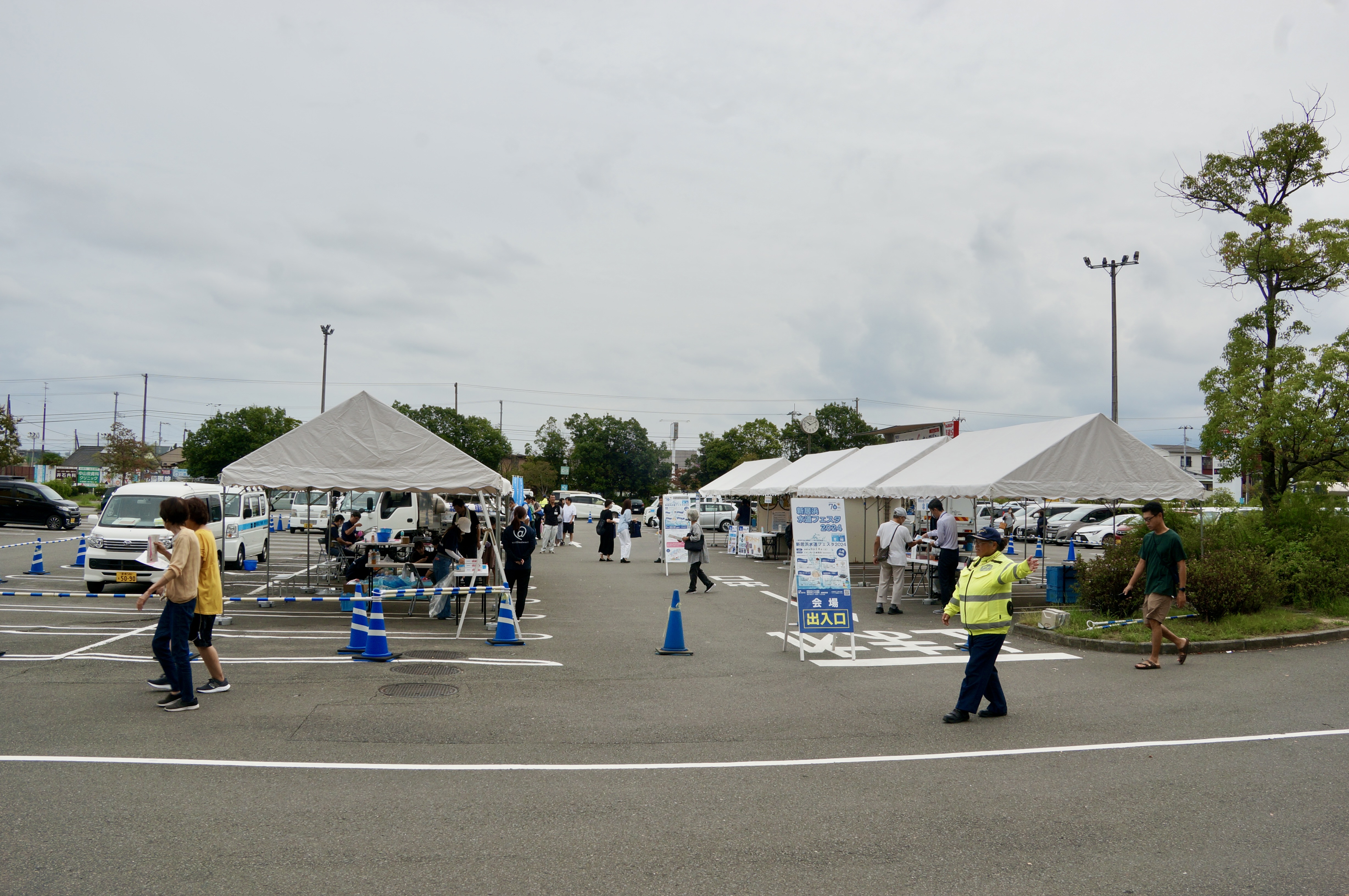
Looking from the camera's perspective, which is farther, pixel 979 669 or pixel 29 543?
pixel 29 543

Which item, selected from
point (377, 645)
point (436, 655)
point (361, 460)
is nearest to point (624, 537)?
point (361, 460)

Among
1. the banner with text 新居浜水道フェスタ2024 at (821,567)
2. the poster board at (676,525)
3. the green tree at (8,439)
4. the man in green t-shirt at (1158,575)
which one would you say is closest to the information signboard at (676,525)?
the poster board at (676,525)

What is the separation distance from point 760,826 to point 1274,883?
8.23ft

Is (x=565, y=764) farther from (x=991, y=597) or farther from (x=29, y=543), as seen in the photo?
(x=29, y=543)

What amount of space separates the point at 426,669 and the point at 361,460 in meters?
5.06

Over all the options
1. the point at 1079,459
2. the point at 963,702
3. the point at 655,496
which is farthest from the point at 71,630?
Result: the point at 655,496

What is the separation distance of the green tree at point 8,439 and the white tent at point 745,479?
123 ft

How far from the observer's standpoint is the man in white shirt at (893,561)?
15.3m

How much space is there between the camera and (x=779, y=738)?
7137mm

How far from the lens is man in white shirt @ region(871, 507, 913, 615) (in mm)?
15273

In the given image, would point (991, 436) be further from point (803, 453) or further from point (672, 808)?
point (803, 453)

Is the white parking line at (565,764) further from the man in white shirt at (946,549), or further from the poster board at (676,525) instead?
the poster board at (676,525)

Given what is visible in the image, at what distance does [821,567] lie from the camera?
37.7ft

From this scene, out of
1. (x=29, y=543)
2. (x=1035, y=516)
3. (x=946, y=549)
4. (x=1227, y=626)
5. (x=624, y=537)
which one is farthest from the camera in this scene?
(x=1035, y=516)
